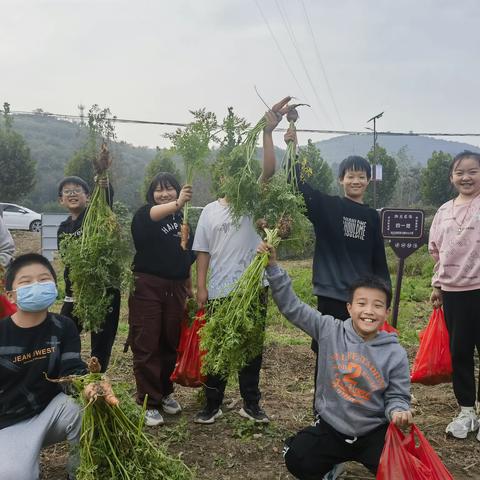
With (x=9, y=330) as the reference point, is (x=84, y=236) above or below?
above

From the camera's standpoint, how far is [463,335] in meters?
3.65

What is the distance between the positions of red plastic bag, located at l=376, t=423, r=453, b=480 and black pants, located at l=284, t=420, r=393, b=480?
216 millimetres

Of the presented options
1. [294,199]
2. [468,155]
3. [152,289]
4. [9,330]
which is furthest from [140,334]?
[468,155]

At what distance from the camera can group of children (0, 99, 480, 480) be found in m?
2.71

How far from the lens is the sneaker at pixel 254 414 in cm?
378

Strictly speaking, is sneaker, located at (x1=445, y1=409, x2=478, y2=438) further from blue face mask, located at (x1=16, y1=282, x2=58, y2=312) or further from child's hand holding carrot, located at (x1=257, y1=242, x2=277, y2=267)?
blue face mask, located at (x1=16, y1=282, x2=58, y2=312)

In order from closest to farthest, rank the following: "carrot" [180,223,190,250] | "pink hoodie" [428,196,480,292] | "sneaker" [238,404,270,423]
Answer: "pink hoodie" [428,196,480,292] → "carrot" [180,223,190,250] → "sneaker" [238,404,270,423]

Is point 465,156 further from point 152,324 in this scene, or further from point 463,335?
point 152,324

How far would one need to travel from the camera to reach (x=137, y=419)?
2646mm

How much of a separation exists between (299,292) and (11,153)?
1705 centimetres

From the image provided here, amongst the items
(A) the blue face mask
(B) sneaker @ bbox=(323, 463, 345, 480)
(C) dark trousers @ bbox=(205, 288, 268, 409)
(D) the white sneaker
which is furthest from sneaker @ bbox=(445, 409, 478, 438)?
(A) the blue face mask

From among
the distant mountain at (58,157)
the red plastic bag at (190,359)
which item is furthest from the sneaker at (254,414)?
the distant mountain at (58,157)

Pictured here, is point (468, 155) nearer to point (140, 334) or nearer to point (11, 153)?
point (140, 334)

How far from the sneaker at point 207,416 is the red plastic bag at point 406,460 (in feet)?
5.44
